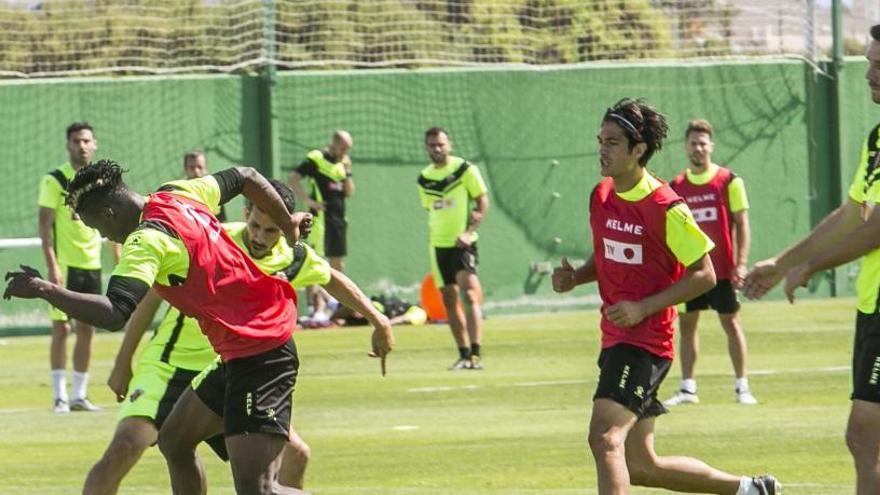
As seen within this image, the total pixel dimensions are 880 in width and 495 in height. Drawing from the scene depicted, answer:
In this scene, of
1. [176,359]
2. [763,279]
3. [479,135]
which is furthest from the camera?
[479,135]

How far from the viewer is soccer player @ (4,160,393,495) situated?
7586 mm

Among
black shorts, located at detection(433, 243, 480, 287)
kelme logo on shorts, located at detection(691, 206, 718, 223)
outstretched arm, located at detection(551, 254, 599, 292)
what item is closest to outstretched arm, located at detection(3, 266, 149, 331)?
outstretched arm, located at detection(551, 254, 599, 292)

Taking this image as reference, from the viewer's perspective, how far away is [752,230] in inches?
1094

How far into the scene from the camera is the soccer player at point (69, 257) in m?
16.5

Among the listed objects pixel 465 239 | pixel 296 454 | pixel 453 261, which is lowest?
pixel 296 454

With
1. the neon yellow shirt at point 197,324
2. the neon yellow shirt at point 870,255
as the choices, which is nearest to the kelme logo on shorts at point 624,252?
the neon yellow shirt at point 870,255

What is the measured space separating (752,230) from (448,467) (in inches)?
630

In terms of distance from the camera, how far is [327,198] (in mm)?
24984

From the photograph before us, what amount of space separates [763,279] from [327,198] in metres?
16.8

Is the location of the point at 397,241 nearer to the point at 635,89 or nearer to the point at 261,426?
the point at 635,89

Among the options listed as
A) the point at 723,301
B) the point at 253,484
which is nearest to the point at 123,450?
the point at 253,484

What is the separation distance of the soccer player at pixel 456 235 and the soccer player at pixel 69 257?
13.1ft

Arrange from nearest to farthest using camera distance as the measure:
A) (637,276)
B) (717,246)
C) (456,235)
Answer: (637,276) → (717,246) → (456,235)

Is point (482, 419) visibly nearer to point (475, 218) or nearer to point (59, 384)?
point (59, 384)
